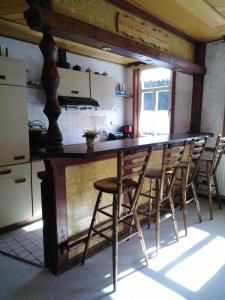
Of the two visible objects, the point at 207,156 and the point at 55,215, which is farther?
the point at 207,156

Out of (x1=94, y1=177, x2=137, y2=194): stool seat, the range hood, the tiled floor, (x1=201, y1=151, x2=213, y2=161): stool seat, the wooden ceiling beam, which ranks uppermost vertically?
the wooden ceiling beam

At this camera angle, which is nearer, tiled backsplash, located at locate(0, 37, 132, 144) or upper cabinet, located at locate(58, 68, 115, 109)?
tiled backsplash, located at locate(0, 37, 132, 144)

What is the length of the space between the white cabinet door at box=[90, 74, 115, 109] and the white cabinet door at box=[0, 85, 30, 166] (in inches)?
60.3

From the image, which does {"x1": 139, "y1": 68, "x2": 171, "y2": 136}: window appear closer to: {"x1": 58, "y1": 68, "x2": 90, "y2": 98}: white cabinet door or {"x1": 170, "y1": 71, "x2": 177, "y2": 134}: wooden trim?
{"x1": 170, "y1": 71, "x2": 177, "y2": 134}: wooden trim

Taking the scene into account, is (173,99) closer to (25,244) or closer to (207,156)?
(207,156)

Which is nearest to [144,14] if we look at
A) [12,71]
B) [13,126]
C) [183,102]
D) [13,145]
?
[12,71]

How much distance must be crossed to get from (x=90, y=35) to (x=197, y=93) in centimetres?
246

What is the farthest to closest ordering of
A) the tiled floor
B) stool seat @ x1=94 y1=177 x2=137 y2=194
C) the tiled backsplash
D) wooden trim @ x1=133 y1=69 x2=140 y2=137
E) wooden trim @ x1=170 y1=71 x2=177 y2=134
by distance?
wooden trim @ x1=133 y1=69 x2=140 y2=137
wooden trim @ x1=170 y1=71 x2=177 y2=134
the tiled backsplash
the tiled floor
stool seat @ x1=94 y1=177 x2=137 y2=194

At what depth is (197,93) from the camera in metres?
3.84

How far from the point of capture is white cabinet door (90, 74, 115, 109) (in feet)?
13.0

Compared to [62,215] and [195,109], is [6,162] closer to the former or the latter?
[62,215]

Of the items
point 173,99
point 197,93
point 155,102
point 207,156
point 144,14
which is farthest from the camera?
point 155,102

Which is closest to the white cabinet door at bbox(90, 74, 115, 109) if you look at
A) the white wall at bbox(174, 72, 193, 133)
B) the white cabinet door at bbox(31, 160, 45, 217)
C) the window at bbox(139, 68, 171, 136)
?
the window at bbox(139, 68, 171, 136)

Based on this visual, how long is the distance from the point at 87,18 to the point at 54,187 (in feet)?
5.12
